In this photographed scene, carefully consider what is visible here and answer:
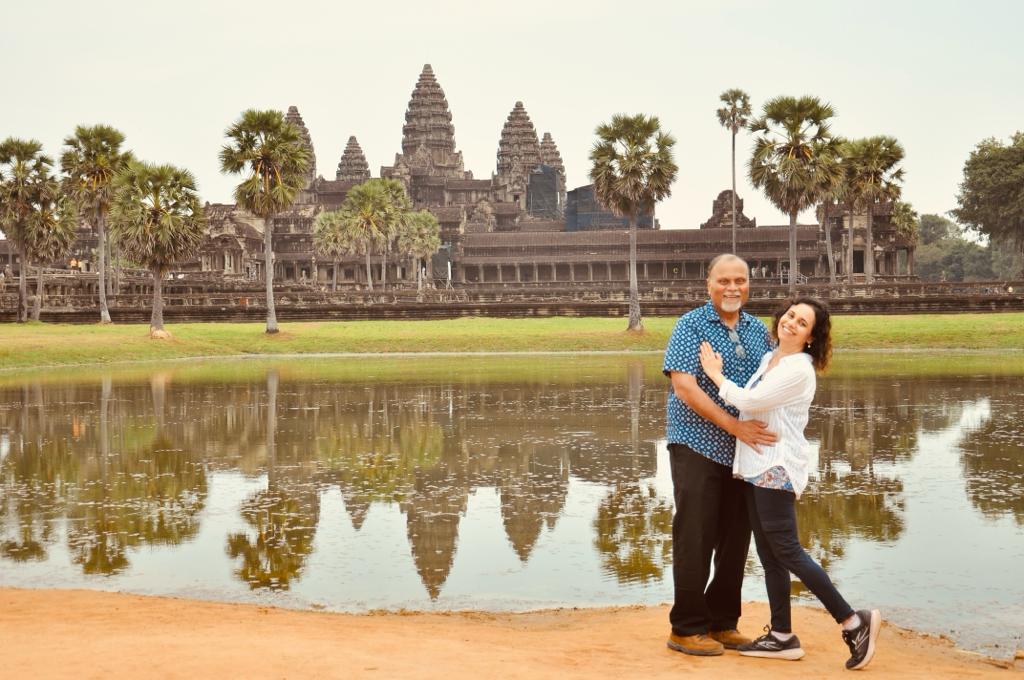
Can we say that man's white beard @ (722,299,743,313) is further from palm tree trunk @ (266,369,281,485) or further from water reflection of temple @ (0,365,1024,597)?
palm tree trunk @ (266,369,281,485)

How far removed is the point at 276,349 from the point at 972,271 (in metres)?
119

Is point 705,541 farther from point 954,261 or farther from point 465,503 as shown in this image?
point 954,261

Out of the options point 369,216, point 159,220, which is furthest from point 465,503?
point 369,216

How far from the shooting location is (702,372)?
6.88 metres

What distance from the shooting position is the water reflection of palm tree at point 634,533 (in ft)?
29.6

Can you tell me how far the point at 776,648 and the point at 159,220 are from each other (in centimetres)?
4484

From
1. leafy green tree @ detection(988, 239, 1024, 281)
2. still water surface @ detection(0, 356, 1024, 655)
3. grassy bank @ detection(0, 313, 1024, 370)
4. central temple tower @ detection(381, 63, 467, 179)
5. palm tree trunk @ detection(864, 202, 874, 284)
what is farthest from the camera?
central temple tower @ detection(381, 63, 467, 179)

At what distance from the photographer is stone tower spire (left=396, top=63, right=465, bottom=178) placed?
143m

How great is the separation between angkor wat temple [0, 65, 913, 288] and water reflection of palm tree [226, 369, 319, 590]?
70.6m

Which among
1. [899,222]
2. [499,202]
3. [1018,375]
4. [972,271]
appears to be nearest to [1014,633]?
[1018,375]

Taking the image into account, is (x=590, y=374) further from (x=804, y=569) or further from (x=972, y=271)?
(x=972, y=271)

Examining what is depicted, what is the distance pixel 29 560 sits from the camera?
9.45m

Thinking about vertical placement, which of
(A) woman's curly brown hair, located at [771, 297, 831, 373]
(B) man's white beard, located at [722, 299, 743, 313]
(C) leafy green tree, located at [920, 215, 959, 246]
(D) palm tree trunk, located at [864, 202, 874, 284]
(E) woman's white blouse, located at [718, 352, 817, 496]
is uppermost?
(C) leafy green tree, located at [920, 215, 959, 246]

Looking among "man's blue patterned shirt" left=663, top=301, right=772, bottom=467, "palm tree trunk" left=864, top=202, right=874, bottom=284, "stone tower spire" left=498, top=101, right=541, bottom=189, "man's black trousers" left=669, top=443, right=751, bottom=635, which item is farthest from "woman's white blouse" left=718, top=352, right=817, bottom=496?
"stone tower spire" left=498, top=101, right=541, bottom=189
